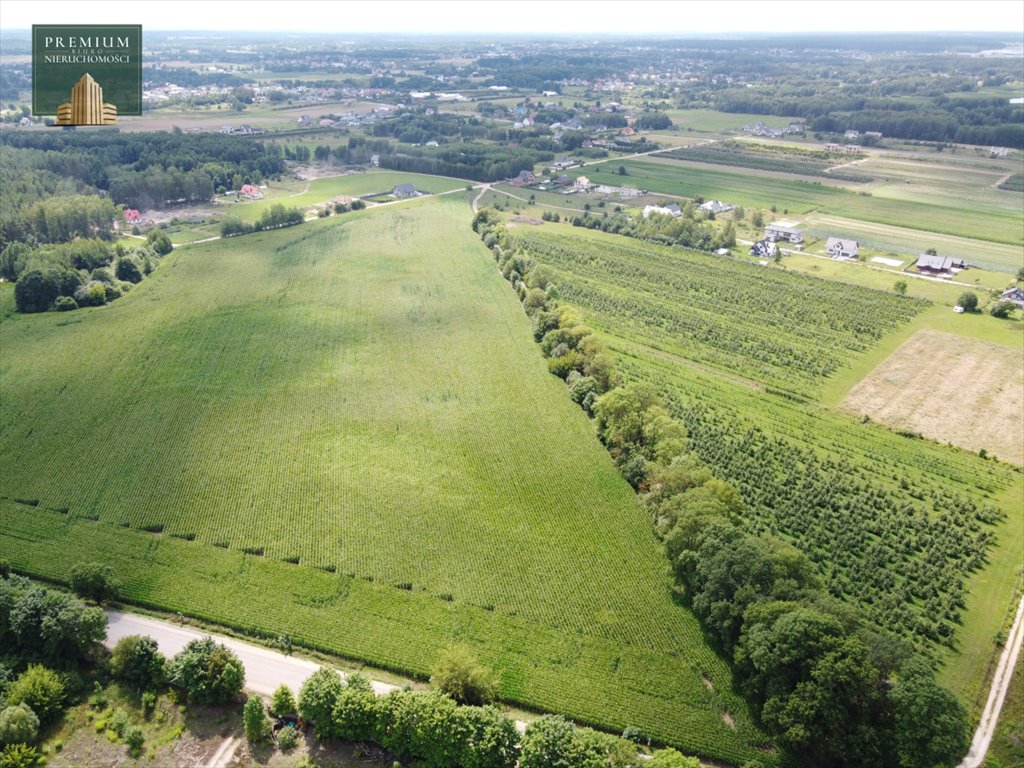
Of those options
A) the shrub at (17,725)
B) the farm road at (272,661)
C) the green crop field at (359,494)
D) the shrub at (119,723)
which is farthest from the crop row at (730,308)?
the shrub at (17,725)

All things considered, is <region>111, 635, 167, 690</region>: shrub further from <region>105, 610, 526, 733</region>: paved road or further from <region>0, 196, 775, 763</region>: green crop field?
<region>0, 196, 775, 763</region>: green crop field

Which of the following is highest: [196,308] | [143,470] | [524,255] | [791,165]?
[791,165]

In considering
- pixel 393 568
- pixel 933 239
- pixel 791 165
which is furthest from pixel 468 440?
pixel 791 165

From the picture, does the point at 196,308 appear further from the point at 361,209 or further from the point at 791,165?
the point at 791,165

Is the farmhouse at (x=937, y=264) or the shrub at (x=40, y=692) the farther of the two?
the farmhouse at (x=937, y=264)

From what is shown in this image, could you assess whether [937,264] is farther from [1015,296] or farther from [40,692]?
[40,692]

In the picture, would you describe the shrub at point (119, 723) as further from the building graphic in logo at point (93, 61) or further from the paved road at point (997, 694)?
the building graphic in logo at point (93, 61)
